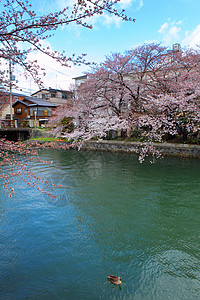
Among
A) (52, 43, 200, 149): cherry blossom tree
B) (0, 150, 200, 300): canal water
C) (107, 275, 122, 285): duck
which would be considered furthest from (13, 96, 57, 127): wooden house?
(107, 275, 122, 285): duck

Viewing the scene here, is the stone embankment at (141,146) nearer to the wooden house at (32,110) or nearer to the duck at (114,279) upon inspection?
the duck at (114,279)

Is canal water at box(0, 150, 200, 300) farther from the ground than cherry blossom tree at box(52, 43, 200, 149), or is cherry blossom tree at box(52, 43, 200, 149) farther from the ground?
cherry blossom tree at box(52, 43, 200, 149)

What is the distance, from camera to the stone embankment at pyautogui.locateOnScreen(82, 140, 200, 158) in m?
12.9

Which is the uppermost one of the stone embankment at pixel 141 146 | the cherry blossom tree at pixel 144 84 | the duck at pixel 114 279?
the cherry blossom tree at pixel 144 84

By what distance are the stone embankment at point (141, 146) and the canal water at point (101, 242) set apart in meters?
5.75

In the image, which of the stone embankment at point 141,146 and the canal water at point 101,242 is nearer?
the canal water at point 101,242

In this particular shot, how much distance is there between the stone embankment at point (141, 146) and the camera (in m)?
12.9

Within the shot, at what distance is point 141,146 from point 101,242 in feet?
36.8

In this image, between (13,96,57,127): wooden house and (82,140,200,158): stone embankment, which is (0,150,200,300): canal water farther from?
(13,96,57,127): wooden house

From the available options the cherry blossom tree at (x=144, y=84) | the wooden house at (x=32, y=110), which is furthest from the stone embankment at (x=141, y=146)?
the wooden house at (x=32, y=110)

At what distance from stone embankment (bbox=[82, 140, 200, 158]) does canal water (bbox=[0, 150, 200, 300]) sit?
5753 mm

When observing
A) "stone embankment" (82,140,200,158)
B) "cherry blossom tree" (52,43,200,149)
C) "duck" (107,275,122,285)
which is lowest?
"duck" (107,275,122,285)

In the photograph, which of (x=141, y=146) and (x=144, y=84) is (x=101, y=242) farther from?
(x=144, y=84)

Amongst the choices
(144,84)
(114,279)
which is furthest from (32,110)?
(114,279)
